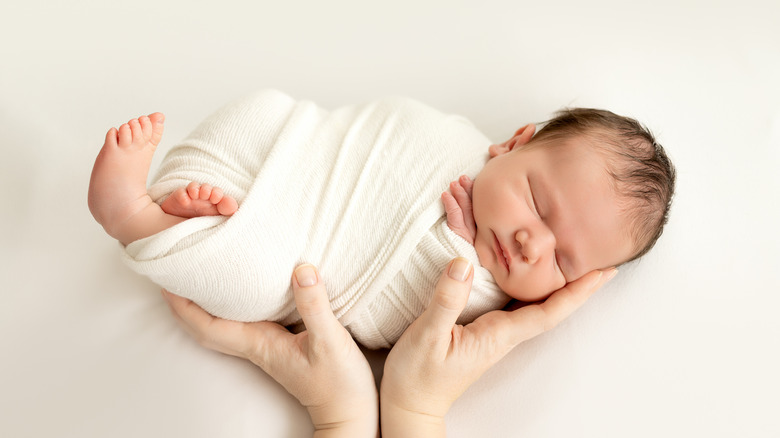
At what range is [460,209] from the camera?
1.28 metres

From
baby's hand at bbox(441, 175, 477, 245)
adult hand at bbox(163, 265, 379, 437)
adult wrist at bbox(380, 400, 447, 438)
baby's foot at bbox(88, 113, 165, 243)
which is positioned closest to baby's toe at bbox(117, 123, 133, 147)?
baby's foot at bbox(88, 113, 165, 243)

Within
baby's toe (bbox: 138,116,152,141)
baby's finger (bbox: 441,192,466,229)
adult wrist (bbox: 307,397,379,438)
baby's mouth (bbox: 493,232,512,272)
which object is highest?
baby's toe (bbox: 138,116,152,141)

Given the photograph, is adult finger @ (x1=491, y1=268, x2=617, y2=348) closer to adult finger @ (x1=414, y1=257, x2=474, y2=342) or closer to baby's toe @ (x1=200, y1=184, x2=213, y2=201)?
adult finger @ (x1=414, y1=257, x2=474, y2=342)

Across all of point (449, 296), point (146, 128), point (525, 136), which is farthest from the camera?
point (525, 136)

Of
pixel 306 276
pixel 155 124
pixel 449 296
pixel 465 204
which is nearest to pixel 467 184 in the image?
pixel 465 204

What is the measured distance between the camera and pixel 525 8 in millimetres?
2025

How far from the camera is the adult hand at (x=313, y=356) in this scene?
3.96 feet

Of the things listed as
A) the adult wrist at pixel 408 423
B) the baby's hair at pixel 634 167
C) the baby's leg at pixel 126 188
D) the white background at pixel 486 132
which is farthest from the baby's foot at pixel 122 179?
the baby's hair at pixel 634 167

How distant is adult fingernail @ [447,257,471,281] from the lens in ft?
3.83

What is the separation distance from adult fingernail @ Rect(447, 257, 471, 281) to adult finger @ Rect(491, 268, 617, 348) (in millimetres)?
189

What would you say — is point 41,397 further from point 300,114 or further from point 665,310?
point 665,310

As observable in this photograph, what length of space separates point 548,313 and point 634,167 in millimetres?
350

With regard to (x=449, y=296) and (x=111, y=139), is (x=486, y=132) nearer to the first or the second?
(x=449, y=296)

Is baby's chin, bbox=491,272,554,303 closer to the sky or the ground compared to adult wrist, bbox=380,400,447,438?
closer to the sky
